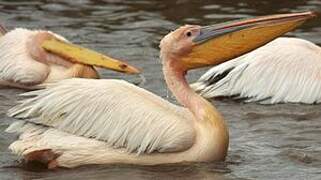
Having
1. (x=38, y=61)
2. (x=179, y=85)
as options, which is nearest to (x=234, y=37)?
(x=179, y=85)

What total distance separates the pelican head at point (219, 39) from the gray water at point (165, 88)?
0.64m

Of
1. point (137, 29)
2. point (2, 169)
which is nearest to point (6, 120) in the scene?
point (2, 169)

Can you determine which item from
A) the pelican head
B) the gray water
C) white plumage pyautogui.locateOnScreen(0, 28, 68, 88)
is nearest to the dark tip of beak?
the pelican head

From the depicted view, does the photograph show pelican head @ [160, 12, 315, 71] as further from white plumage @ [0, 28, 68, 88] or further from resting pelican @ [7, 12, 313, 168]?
white plumage @ [0, 28, 68, 88]

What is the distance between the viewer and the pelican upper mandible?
325 inches

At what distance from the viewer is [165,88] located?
28.3ft

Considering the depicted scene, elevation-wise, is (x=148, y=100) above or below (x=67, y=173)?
above

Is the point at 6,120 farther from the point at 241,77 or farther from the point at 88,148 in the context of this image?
the point at 241,77

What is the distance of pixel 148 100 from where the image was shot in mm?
6336

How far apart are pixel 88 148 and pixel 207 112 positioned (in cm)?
73

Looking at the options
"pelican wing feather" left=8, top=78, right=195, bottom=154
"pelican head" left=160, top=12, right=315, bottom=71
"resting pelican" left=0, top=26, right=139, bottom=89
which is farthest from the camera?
"resting pelican" left=0, top=26, right=139, bottom=89

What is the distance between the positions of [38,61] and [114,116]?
8.22 feet

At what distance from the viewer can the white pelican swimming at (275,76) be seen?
827 cm

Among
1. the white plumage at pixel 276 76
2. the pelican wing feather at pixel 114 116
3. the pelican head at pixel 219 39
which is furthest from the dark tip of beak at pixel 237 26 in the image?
the white plumage at pixel 276 76
